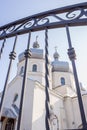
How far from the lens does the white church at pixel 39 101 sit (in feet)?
46.9

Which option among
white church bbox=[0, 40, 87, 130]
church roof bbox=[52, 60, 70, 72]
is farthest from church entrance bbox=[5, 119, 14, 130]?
church roof bbox=[52, 60, 70, 72]

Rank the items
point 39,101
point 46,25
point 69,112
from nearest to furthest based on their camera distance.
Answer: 1. point 46,25
2. point 39,101
3. point 69,112

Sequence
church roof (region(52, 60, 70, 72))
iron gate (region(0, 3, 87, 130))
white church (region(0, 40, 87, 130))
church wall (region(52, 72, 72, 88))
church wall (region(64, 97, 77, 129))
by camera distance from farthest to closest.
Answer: church roof (region(52, 60, 70, 72)), church wall (region(52, 72, 72, 88)), church wall (region(64, 97, 77, 129)), white church (region(0, 40, 87, 130)), iron gate (region(0, 3, 87, 130))

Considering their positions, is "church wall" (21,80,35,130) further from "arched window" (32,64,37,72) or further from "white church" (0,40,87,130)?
"arched window" (32,64,37,72)

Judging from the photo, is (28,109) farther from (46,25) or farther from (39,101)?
(46,25)

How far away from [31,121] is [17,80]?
6.56 metres

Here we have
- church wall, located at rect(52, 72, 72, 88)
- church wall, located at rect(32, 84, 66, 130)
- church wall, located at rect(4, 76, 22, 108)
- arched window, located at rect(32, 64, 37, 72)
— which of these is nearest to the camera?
church wall, located at rect(32, 84, 66, 130)

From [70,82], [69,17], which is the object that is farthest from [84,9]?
[70,82]

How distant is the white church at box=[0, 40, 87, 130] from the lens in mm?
14281

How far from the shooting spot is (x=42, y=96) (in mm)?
16469

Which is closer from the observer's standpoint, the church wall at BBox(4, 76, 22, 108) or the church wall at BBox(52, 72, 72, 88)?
the church wall at BBox(4, 76, 22, 108)

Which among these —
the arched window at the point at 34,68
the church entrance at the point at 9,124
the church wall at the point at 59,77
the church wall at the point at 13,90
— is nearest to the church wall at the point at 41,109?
the church entrance at the point at 9,124

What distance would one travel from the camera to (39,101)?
15.7 metres

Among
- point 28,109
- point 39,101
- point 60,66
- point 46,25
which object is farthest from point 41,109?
point 46,25
